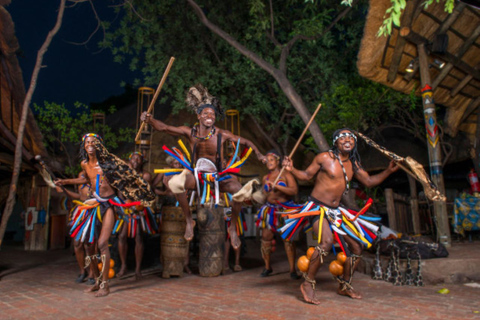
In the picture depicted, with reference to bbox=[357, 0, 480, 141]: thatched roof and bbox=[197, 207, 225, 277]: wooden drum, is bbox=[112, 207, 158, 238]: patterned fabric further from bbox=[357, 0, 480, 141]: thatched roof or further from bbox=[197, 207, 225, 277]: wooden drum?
bbox=[357, 0, 480, 141]: thatched roof

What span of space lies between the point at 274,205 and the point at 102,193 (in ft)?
9.48

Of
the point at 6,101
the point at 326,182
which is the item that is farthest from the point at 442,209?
the point at 6,101

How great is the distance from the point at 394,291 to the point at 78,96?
2913 inches

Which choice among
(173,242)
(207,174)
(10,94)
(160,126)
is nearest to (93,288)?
(173,242)

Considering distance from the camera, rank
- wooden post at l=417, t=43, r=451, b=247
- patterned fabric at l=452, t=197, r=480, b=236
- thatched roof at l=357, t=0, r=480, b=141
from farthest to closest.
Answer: patterned fabric at l=452, t=197, r=480, b=236 < thatched roof at l=357, t=0, r=480, b=141 < wooden post at l=417, t=43, r=451, b=247

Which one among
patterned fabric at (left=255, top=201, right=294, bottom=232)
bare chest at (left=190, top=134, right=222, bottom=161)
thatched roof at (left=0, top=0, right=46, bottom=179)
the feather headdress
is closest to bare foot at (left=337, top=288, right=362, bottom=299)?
patterned fabric at (left=255, top=201, right=294, bottom=232)

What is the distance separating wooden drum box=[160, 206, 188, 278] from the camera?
22.0ft

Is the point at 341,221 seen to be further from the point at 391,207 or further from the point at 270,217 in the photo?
the point at 391,207

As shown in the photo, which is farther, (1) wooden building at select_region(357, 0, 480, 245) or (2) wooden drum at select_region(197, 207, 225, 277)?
(1) wooden building at select_region(357, 0, 480, 245)

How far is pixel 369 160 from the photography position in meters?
12.6

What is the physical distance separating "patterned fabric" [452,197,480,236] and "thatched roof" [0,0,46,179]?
9825 mm

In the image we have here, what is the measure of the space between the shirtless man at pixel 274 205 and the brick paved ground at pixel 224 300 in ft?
1.49

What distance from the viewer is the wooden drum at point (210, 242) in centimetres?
677

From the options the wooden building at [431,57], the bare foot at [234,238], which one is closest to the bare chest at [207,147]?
the bare foot at [234,238]
